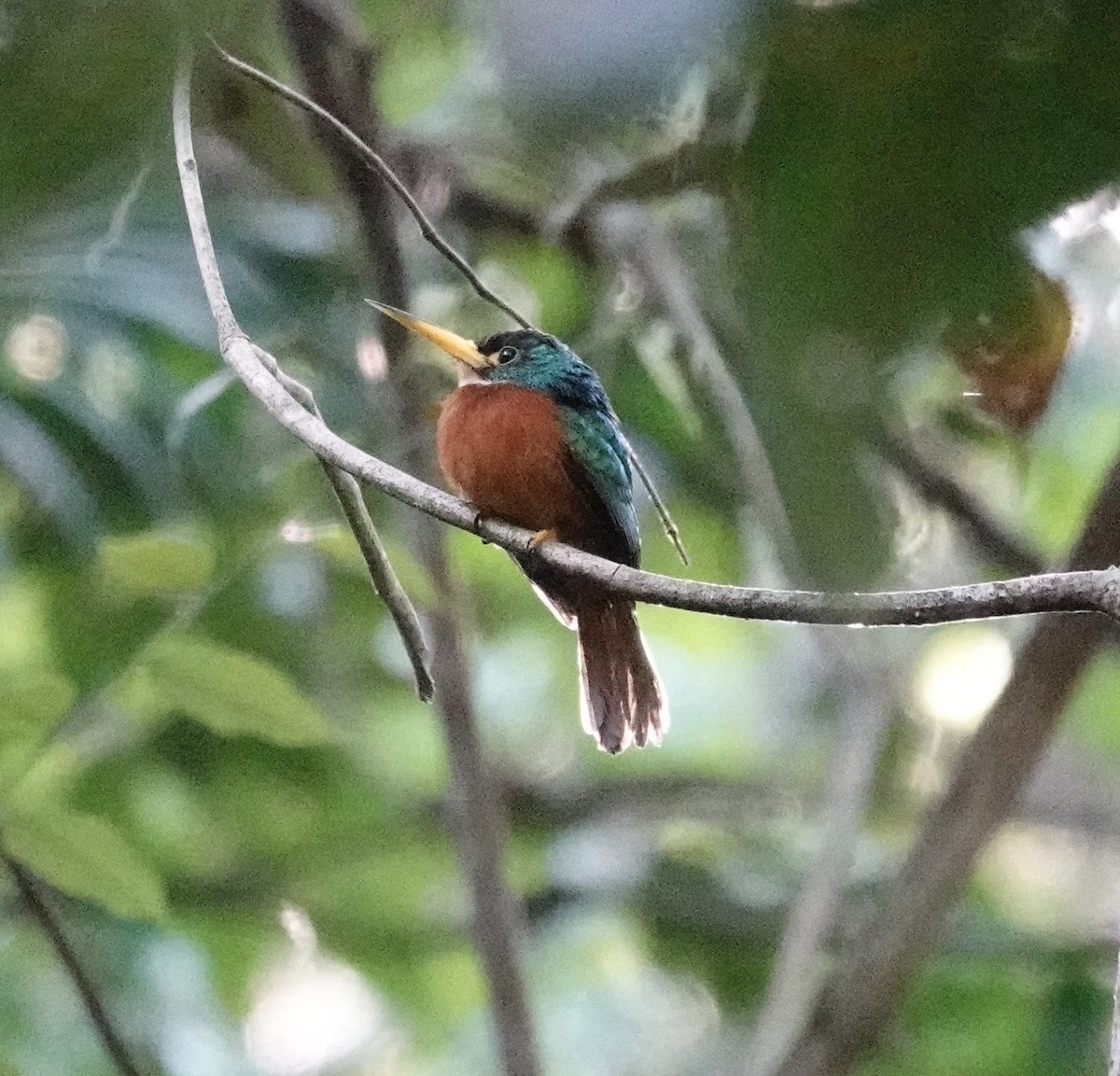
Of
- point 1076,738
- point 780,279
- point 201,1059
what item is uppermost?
point 1076,738

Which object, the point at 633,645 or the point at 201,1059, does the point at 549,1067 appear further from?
the point at 633,645

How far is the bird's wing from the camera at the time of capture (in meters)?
1.10

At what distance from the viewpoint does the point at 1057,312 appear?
11.2 inches

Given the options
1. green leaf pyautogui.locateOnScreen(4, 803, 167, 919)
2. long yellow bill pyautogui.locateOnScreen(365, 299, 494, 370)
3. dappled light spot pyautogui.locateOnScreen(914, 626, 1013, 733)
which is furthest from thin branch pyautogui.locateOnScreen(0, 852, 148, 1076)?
dappled light spot pyautogui.locateOnScreen(914, 626, 1013, 733)

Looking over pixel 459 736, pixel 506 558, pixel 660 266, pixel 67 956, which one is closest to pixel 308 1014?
pixel 459 736

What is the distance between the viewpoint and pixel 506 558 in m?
1.38

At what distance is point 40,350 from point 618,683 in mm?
521

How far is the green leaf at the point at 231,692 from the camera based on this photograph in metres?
0.93

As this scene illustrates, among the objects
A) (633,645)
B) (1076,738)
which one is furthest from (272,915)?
(1076,738)

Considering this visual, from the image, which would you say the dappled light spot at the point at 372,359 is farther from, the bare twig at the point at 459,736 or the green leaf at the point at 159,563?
the green leaf at the point at 159,563

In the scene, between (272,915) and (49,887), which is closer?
(49,887)

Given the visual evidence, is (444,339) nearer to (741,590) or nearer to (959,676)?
(741,590)

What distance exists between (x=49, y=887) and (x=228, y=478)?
0.34 meters

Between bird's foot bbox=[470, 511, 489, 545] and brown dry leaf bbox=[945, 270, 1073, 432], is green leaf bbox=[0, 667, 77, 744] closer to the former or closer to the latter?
bird's foot bbox=[470, 511, 489, 545]
